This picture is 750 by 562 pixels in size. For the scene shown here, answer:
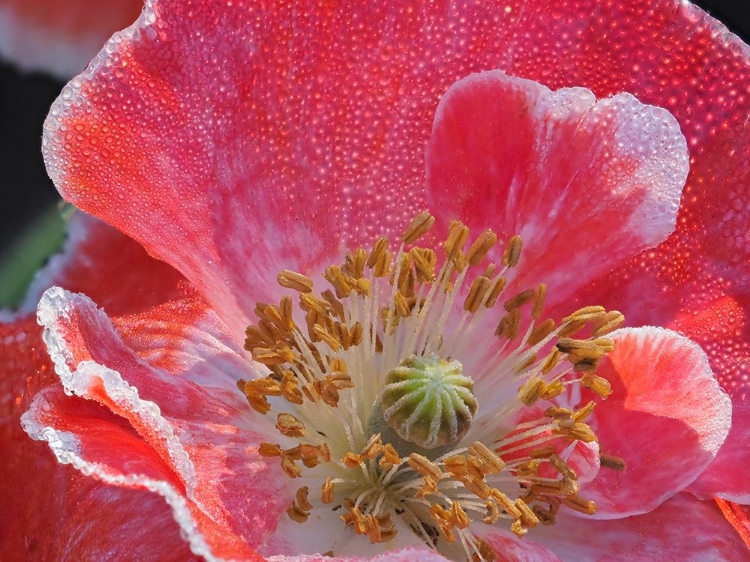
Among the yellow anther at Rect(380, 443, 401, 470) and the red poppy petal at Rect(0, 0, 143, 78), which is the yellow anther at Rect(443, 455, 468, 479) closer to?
the yellow anther at Rect(380, 443, 401, 470)

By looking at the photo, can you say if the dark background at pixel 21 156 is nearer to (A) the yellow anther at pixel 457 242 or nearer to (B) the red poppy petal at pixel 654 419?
(A) the yellow anther at pixel 457 242

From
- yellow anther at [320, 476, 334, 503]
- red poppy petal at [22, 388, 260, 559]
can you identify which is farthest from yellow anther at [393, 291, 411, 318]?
red poppy petal at [22, 388, 260, 559]

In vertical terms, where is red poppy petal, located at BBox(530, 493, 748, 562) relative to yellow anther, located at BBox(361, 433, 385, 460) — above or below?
above

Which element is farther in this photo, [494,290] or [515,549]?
[494,290]

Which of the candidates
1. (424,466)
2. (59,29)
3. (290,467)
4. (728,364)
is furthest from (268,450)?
(59,29)

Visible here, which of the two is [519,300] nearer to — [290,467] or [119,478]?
[290,467]

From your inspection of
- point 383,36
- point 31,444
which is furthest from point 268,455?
point 383,36
